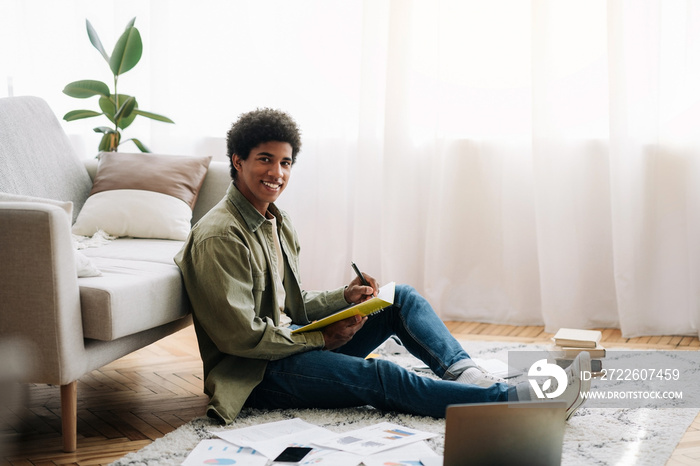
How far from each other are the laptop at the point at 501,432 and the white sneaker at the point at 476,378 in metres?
0.44

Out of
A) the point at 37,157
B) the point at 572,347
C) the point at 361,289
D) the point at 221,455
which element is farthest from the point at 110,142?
the point at 572,347

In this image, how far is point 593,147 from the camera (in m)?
3.21

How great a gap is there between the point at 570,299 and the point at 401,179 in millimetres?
919

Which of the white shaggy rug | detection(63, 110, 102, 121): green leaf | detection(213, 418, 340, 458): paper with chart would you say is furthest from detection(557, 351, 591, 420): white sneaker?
detection(63, 110, 102, 121): green leaf

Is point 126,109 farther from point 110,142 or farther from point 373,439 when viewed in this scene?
point 373,439

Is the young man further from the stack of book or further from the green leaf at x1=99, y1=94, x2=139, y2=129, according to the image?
the green leaf at x1=99, y1=94, x2=139, y2=129

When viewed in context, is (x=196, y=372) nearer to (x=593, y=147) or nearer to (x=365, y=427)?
(x=365, y=427)

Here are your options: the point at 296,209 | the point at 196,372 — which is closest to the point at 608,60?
the point at 296,209

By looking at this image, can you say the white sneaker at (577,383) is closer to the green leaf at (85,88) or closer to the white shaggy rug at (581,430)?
the white shaggy rug at (581,430)

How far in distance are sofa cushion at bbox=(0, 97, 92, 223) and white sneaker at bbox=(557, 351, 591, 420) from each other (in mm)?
1872

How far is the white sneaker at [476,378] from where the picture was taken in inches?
76.8

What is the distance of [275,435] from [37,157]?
1504 mm

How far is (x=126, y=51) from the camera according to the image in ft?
11.1

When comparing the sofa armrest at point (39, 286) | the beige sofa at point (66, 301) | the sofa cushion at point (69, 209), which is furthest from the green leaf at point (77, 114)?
the sofa armrest at point (39, 286)
